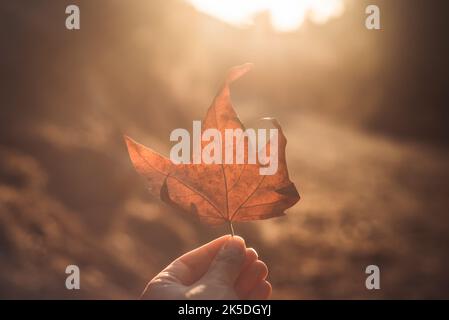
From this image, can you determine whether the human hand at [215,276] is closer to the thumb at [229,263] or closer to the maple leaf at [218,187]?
the thumb at [229,263]

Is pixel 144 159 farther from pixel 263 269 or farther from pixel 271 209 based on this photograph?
pixel 263 269

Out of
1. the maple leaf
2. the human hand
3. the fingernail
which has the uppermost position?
the maple leaf

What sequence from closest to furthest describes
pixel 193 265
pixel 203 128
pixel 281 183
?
pixel 203 128 < pixel 281 183 < pixel 193 265

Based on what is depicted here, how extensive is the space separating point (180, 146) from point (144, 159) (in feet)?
0.34

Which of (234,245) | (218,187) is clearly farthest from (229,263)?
(218,187)

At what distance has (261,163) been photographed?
3.70 feet

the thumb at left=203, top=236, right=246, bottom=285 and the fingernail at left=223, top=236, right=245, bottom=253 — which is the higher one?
the fingernail at left=223, top=236, right=245, bottom=253

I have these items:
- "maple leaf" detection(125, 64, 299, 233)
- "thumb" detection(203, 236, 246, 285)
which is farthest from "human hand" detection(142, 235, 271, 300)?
Answer: "maple leaf" detection(125, 64, 299, 233)

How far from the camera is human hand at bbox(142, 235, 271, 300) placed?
1.17 m

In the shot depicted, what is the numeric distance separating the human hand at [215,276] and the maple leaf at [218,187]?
106 mm

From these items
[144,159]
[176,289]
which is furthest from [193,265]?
[144,159]

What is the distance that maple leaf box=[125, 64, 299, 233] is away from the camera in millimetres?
1134

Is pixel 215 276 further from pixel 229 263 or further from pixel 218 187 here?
pixel 218 187

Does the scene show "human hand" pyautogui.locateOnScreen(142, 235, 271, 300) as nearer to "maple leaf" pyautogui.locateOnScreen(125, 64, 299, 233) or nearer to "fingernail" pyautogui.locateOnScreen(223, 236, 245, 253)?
"fingernail" pyautogui.locateOnScreen(223, 236, 245, 253)
